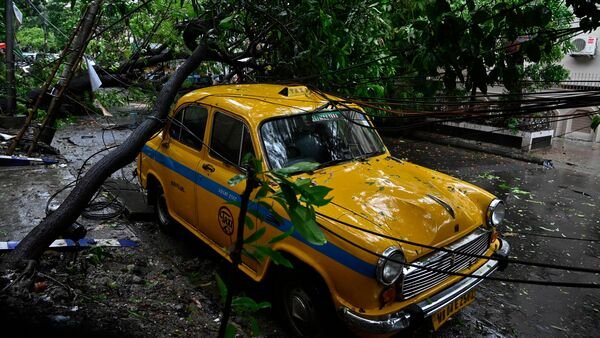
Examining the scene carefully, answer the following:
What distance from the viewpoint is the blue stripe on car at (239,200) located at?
2.88 m

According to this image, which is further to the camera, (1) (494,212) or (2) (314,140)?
(2) (314,140)

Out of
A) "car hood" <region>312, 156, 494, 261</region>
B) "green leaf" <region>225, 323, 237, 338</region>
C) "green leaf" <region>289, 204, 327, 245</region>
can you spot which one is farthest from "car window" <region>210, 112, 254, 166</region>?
"green leaf" <region>225, 323, 237, 338</region>

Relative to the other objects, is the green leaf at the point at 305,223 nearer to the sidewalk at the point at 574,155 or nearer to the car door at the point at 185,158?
the car door at the point at 185,158

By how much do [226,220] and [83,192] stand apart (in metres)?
1.25

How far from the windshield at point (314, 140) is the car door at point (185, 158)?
84 cm

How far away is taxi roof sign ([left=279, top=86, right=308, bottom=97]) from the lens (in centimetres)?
441

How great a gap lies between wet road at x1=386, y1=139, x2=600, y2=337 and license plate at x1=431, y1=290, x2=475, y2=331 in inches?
15.9

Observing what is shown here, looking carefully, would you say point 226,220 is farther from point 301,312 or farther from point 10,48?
point 10,48

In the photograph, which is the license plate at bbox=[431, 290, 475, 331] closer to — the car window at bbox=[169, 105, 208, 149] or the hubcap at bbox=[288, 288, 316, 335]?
the hubcap at bbox=[288, 288, 316, 335]

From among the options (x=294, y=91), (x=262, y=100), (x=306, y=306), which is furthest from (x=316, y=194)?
(x=294, y=91)

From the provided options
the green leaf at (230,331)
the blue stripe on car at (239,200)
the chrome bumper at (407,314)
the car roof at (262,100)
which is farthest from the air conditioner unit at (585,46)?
the green leaf at (230,331)

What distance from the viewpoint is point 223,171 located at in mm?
4074

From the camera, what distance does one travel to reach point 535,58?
2729mm

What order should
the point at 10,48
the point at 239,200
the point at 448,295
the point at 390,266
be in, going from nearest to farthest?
the point at 390,266, the point at 448,295, the point at 239,200, the point at 10,48
